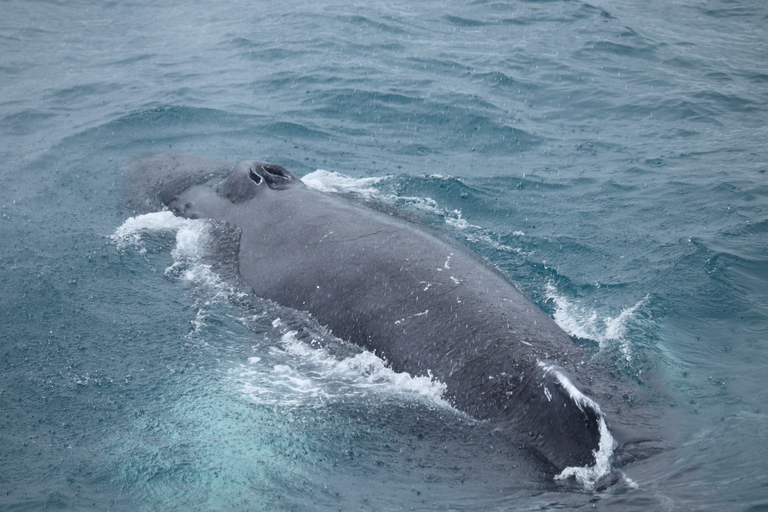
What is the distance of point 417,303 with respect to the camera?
7.39m

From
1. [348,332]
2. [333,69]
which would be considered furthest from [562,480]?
[333,69]

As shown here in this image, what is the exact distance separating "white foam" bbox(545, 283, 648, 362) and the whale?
981 mm

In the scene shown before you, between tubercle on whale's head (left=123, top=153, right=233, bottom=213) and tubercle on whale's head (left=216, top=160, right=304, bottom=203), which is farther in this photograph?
tubercle on whale's head (left=123, top=153, right=233, bottom=213)

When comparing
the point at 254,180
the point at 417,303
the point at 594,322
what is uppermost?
the point at 254,180

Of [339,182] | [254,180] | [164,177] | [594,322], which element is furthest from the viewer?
[339,182]

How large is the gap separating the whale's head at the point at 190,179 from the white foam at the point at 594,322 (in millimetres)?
4726

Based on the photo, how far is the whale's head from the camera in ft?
33.7

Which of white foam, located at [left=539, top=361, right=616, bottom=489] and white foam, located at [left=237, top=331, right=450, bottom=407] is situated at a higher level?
white foam, located at [left=539, top=361, right=616, bottom=489]

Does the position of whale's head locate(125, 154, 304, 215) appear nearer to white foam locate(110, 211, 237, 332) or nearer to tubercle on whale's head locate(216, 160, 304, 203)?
tubercle on whale's head locate(216, 160, 304, 203)

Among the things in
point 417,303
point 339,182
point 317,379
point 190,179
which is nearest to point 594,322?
point 417,303

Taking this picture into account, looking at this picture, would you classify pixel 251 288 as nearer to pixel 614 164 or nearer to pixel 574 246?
pixel 574 246

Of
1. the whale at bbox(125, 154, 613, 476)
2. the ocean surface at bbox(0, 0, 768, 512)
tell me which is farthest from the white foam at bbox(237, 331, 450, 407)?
the whale at bbox(125, 154, 613, 476)

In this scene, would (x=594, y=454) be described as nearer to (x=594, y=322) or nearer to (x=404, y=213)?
(x=594, y=322)

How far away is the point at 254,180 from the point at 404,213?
10.1 ft
